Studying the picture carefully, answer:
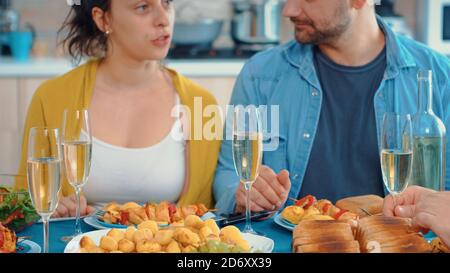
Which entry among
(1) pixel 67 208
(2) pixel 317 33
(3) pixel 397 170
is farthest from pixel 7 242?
(2) pixel 317 33

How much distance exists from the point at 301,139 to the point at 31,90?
4.99 feet

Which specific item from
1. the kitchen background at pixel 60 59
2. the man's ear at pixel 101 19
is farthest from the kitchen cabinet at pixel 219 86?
the man's ear at pixel 101 19

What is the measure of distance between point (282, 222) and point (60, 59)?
2.05 meters

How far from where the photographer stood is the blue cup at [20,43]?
9.97ft

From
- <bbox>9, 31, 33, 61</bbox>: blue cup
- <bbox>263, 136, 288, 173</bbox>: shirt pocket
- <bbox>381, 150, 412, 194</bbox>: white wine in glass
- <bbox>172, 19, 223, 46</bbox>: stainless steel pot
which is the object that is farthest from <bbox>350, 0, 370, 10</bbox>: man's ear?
<bbox>9, 31, 33, 61</bbox>: blue cup

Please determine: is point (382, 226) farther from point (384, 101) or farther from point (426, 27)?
point (426, 27)

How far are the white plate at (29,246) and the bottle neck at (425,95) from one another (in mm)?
617

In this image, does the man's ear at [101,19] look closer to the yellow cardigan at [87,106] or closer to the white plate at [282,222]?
the yellow cardigan at [87,106]

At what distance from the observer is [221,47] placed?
10.6ft

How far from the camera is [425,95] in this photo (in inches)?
48.3

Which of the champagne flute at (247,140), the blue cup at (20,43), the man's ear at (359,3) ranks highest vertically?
the man's ear at (359,3)

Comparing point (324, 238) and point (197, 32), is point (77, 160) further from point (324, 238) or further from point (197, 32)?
point (197, 32)

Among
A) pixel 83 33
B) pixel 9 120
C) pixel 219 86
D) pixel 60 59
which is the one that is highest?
pixel 83 33

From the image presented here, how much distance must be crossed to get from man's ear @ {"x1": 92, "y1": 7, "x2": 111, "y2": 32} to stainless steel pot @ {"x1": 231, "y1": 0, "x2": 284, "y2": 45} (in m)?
1.56
